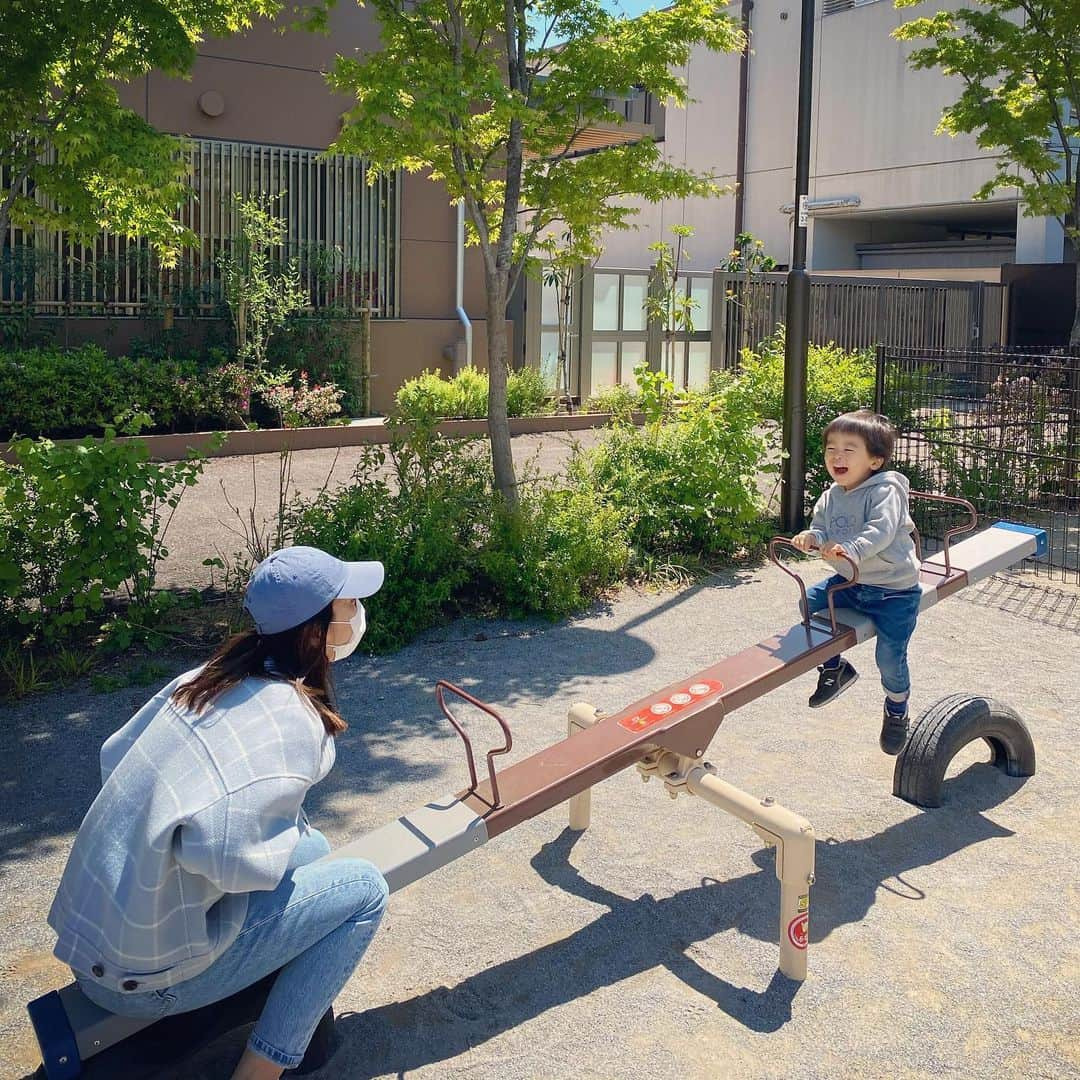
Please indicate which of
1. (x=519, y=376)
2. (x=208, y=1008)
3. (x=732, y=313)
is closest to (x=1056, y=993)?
(x=208, y=1008)

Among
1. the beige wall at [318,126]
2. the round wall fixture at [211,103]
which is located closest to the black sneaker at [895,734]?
the beige wall at [318,126]

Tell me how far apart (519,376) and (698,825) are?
13107 mm

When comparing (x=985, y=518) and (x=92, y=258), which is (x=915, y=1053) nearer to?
(x=985, y=518)

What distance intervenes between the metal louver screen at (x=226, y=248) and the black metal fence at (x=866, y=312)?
5.65m

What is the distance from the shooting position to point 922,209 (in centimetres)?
3291

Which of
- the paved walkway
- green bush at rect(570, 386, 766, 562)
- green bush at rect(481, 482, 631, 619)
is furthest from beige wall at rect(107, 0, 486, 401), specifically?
green bush at rect(481, 482, 631, 619)

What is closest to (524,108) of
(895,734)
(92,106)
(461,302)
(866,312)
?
(92,106)

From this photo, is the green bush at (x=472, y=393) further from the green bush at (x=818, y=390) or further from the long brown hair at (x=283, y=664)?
the long brown hair at (x=283, y=664)

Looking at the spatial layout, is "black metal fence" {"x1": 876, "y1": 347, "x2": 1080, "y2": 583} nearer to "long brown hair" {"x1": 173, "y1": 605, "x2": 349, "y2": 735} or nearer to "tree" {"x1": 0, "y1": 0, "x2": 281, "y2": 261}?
"tree" {"x1": 0, "y1": 0, "x2": 281, "y2": 261}

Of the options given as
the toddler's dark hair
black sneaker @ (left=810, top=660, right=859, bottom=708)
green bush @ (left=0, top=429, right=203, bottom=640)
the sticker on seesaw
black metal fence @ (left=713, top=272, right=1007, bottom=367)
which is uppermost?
black metal fence @ (left=713, top=272, right=1007, bottom=367)

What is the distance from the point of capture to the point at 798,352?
34.2ft

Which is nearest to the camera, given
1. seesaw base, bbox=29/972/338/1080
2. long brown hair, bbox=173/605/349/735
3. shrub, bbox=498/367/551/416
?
seesaw base, bbox=29/972/338/1080

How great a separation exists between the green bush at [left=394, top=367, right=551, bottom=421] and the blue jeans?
10238mm

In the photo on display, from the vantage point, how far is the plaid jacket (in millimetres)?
2824
